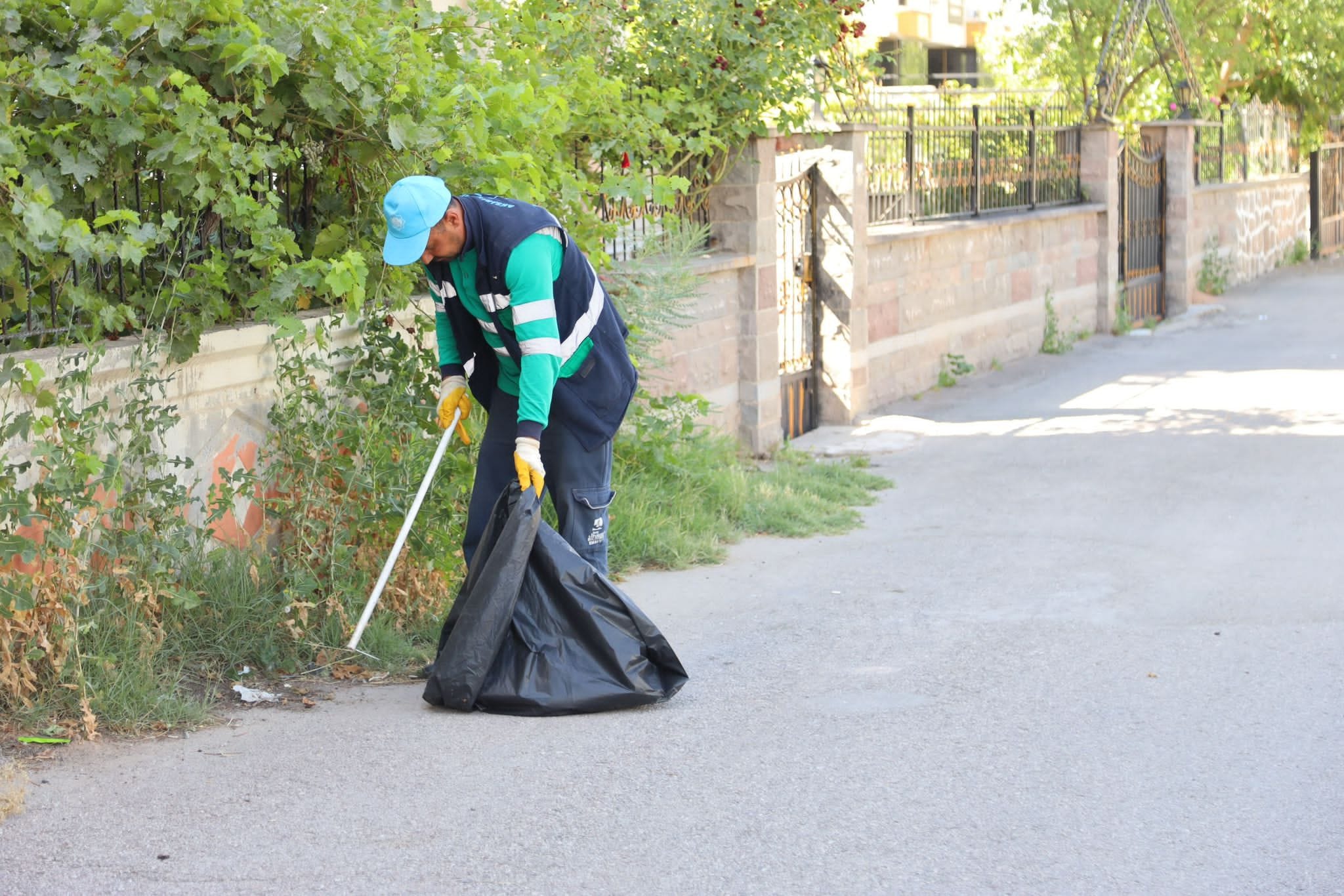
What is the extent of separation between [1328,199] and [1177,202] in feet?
35.0

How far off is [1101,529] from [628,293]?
2636 mm

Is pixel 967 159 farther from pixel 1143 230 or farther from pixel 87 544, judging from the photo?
pixel 87 544

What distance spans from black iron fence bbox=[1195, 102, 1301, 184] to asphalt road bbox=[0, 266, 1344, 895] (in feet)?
43.9

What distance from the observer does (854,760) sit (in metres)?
4.49

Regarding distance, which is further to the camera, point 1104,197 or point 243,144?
point 1104,197

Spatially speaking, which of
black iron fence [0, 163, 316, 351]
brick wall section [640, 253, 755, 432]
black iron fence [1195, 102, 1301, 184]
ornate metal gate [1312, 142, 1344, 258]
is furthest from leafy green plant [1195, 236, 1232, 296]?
black iron fence [0, 163, 316, 351]

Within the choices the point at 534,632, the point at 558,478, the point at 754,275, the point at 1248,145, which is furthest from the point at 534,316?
the point at 1248,145

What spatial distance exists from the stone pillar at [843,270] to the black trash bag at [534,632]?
6.34 m

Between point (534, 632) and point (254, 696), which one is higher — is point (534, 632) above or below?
above

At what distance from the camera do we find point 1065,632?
595cm

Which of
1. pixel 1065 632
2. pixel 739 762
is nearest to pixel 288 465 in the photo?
pixel 739 762

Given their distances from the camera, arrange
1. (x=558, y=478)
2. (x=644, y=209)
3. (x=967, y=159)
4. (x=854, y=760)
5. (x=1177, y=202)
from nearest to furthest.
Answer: (x=854, y=760) < (x=558, y=478) < (x=644, y=209) < (x=967, y=159) < (x=1177, y=202)

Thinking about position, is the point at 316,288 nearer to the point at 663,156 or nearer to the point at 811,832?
the point at 811,832

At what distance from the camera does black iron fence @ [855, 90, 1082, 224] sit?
12289 millimetres
